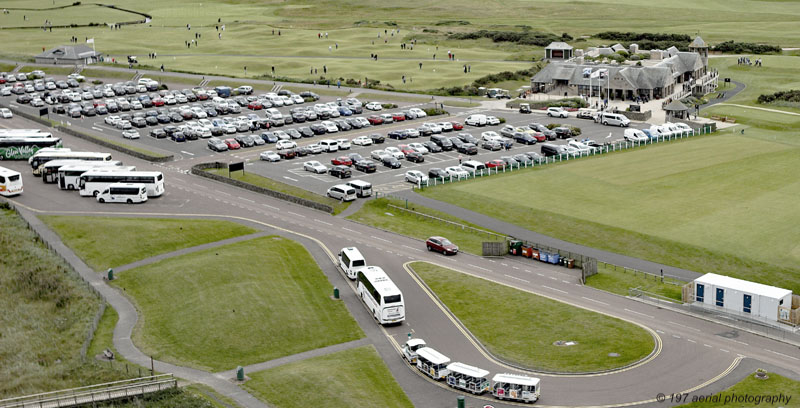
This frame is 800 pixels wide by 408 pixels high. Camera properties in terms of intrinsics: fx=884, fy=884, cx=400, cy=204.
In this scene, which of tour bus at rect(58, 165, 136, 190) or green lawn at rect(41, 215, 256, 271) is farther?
tour bus at rect(58, 165, 136, 190)

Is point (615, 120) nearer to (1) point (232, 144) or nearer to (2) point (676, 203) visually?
(2) point (676, 203)

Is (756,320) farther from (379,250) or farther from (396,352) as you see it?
(379,250)

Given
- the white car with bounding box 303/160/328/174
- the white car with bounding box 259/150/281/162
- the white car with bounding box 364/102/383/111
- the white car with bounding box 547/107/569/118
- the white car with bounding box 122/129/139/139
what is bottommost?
the white car with bounding box 303/160/328/174

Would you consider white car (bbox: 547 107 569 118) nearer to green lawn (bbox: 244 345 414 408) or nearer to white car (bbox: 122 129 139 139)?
white car (bbox: 122 129 139 139)

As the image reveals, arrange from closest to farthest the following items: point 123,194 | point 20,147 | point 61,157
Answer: point 123,194 → point 61,157 → point 20,147

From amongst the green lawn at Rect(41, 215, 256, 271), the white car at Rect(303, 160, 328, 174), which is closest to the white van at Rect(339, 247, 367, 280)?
the green lawn at Rect(41, 215, 256, 271)

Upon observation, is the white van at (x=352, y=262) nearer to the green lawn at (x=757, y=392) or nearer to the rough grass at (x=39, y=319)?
the rough grass at (x=39, y=319)

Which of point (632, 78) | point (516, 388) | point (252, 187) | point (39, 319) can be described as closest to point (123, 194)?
point (252, 187)
